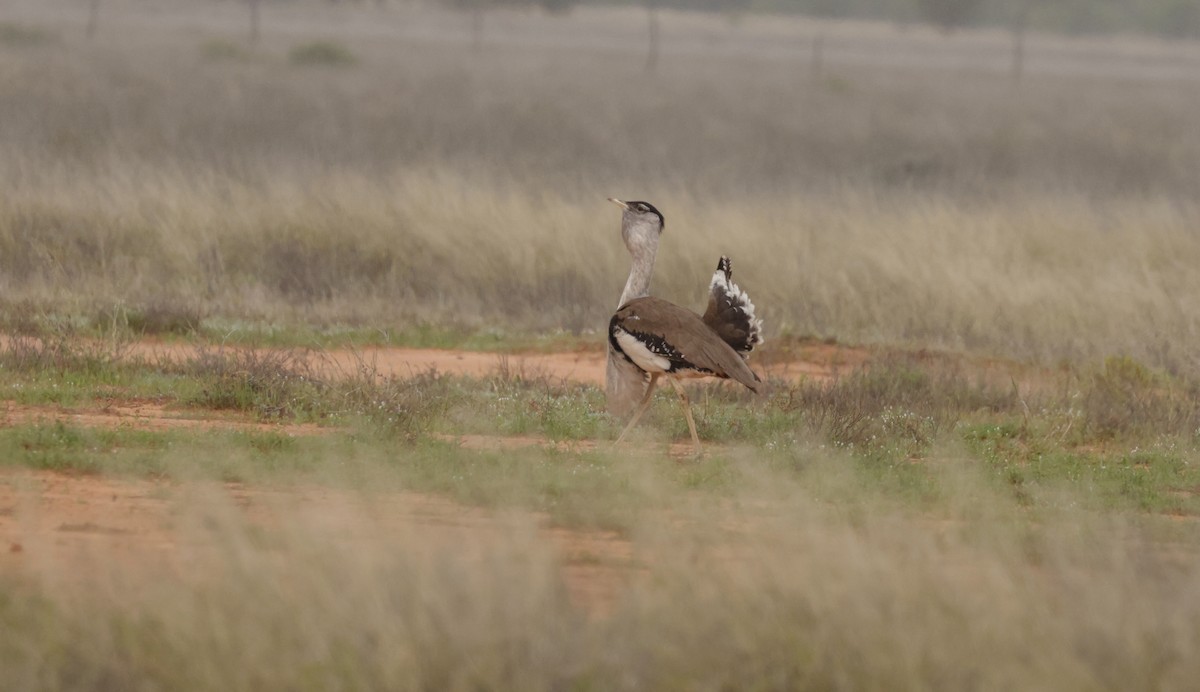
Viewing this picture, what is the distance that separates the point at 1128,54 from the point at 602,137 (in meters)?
50.1

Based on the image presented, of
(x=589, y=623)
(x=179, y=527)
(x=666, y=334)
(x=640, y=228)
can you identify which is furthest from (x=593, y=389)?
(x=589, y=623)

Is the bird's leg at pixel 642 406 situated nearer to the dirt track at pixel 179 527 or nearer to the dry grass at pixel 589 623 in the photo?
the dirt track at pixel 179 527

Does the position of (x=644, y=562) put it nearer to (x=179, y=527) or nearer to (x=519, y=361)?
(x=179, y=527)

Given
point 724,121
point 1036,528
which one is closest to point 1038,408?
point 1036,528

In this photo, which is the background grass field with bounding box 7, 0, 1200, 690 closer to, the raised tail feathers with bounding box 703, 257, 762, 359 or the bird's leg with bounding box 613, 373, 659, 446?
the bird's leg with bounding box 613, 373, 659, 446

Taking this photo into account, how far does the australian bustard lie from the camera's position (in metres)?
7.50

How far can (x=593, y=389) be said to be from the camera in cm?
998

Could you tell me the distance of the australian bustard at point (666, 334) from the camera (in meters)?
7.50

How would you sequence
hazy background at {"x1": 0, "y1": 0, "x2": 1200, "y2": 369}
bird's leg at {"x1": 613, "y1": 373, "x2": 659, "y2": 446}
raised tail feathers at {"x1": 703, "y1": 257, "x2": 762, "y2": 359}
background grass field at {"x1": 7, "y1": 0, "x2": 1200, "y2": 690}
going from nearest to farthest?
1. background grass field at {"x1": 7, "y1": 0, "x2": 1200, "y2": 690}
2. raised tail feathers at {"x1": 703, "y1": 257, "x2": 762, "y2": 359}
3. bird's leg at {"x1": 613, "y1": 373, "x2": 659, "y2": 446}
4. hazy background at {"x1": 0, "y1": 0, "x2": 1200, "y2": 369}

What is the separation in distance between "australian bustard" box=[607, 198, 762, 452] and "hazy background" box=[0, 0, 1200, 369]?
4.02 meters

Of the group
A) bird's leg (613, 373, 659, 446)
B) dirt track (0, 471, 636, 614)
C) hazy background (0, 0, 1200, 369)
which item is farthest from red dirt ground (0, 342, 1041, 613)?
hazy background (0, 0, 1200, 369)

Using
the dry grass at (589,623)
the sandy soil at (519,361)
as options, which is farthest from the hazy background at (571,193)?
the dry grass at (589,623)

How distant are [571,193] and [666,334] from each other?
30.9 feet

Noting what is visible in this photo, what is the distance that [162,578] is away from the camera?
Answer: 509 centimetres
